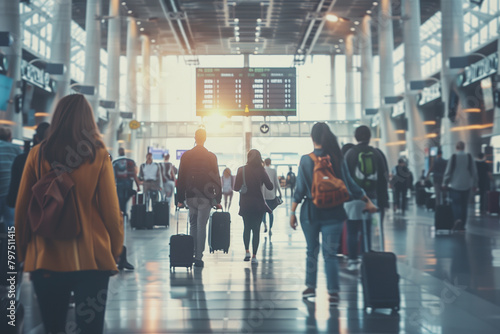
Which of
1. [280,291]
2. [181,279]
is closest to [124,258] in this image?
[181,279]

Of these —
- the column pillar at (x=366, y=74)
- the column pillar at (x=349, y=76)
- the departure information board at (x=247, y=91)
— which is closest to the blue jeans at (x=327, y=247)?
the departure information board at (x=247, y=91)

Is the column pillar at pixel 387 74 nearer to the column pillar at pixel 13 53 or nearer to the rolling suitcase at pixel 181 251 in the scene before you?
the column pillar at pixel 13 53

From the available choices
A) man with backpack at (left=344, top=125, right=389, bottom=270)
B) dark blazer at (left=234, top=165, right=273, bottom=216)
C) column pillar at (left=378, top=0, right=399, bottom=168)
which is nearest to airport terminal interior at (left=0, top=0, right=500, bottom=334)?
column pillar at (left=378, top=0, right=399, bottom=168)

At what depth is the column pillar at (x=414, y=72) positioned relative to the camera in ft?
93.9

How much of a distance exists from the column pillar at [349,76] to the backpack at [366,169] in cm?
3743

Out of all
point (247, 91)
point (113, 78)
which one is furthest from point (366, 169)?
point (113, 78)

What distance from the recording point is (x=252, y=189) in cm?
872

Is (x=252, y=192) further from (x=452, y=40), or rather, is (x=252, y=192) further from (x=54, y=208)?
(x=452, y=40)

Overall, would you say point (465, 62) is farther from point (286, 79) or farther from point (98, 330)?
point (98, 330)

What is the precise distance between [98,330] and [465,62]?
20.4 meters

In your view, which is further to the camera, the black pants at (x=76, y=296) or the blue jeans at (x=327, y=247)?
the blue jeans at (x=327, y=247)

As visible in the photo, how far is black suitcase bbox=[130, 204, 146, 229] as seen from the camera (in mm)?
14445

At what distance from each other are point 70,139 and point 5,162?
2.83 metres

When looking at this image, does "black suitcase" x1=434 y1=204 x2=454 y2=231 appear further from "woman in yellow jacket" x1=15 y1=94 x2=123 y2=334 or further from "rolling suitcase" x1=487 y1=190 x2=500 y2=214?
"woman in yellow jacket" x1=15 y1=94 x2=123 y2=334
